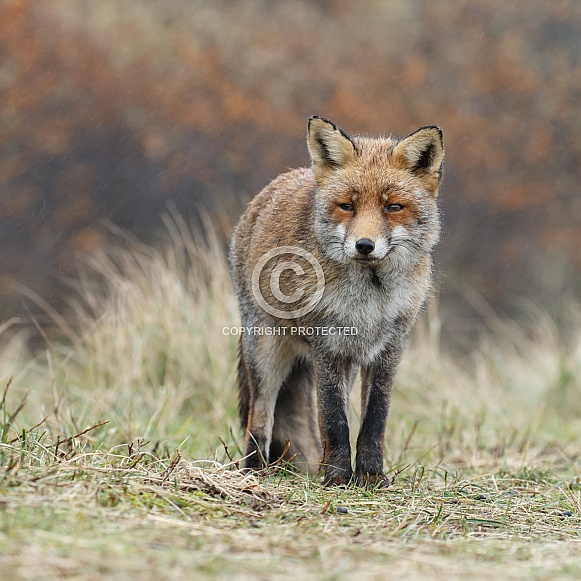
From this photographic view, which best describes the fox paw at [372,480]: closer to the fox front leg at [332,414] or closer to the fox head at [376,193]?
the fox front leg at [332,414]

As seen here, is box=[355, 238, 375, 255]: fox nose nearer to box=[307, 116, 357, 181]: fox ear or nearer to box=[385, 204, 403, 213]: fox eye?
box=[385, 204, 403, 213]: fox eye

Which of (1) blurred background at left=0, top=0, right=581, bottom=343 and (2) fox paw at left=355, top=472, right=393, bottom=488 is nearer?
(2) fox paw at left=355, top=472, right=393, bottom=488

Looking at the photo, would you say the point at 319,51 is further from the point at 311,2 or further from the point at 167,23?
the point at 167,23

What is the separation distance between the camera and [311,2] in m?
18.3

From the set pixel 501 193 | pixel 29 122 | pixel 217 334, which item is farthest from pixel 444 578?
pixel 501 193

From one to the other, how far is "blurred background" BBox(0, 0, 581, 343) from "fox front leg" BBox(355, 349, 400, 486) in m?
8.49

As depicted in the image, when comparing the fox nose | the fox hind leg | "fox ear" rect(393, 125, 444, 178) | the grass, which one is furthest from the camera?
the fox hind leg

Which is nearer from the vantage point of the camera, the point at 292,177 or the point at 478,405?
the point at 292,177

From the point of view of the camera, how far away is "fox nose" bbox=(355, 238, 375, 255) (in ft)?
14.9

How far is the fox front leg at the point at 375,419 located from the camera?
4.93m

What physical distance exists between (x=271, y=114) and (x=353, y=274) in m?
12.1

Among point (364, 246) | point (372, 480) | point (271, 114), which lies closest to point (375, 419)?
point (372, 480)

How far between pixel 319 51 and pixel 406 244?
44.2 feet

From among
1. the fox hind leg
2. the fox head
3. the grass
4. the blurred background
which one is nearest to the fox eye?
the fox head
